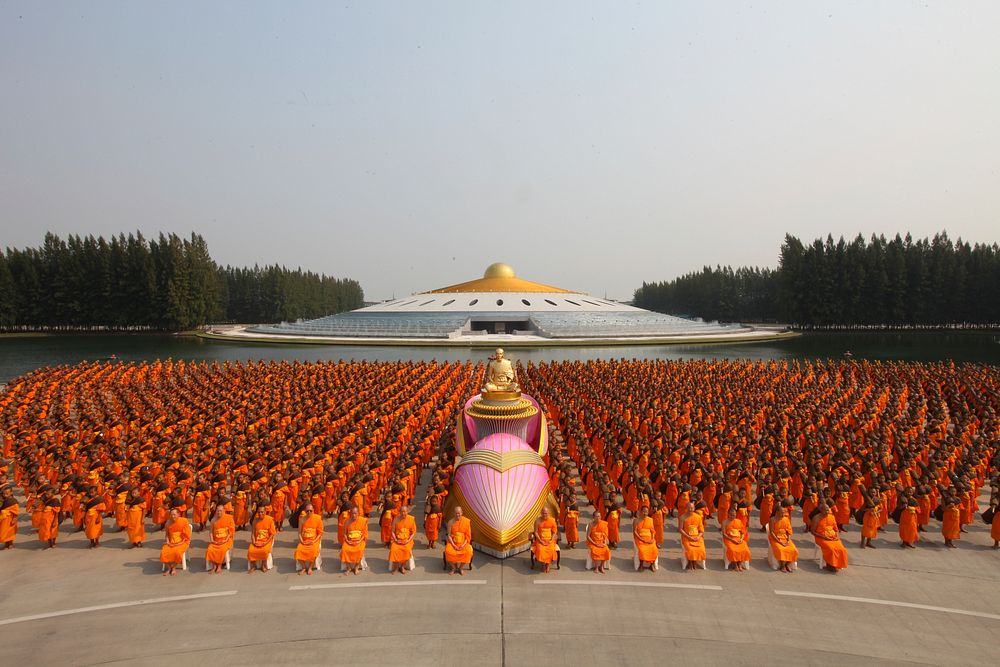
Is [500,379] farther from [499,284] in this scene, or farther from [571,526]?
[499,284]

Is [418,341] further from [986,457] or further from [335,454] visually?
[986,457]

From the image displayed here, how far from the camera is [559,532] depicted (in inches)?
346

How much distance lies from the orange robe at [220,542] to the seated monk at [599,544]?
203 inches

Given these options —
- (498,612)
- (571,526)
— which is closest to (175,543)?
(498,612)

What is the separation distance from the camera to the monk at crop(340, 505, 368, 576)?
24.2 feet

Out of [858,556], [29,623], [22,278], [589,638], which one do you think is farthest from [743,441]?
[22,278]

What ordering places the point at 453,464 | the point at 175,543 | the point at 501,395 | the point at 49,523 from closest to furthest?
1. the point at 175,543
2. the point at 49,523
3. the point at 501,395
4. the point at 453,464

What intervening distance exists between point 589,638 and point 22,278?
275 ft

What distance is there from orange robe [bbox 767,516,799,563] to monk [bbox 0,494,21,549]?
11.4m

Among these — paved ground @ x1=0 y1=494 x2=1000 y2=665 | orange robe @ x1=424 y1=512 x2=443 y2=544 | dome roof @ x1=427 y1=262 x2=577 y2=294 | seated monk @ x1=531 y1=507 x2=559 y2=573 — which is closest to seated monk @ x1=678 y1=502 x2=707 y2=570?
paved ground @ x1=0 y1=494 x2=1000 y2=665

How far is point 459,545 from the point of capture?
7344 mm

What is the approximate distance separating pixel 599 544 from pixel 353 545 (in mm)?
3466

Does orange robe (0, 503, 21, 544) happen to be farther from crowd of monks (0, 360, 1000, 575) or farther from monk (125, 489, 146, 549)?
monk (125, 489, 146, 549)

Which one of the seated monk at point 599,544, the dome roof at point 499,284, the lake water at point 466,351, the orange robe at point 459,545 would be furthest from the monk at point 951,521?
the dome roof at point 499,284
